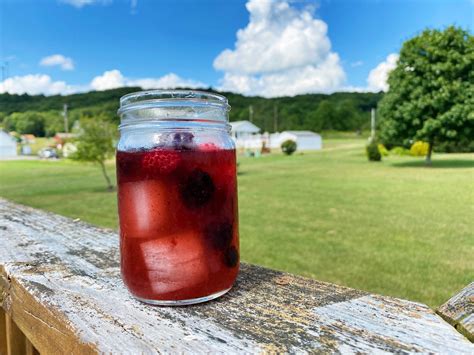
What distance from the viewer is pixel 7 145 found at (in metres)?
25.1

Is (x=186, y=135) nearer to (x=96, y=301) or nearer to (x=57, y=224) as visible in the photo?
(x=96, y=301)

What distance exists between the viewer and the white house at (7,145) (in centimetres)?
2441

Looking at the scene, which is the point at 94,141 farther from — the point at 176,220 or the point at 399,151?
the point at 399,151

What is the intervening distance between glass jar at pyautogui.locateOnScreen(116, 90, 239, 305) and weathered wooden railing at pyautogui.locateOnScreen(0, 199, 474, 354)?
0.03 m

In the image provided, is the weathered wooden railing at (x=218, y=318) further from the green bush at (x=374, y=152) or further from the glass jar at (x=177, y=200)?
the green bush at (x=374, y=152)

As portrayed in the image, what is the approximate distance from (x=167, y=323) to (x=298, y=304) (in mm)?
149

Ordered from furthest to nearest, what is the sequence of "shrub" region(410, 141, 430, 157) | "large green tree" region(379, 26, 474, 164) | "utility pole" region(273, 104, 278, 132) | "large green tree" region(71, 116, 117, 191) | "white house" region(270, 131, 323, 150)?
"utility pole" region(273, 104, 278, 132) → "white house" region(270, 131, 323, 150) → "shrub" region(410, 141, 430, 157) → "large green tree" region(379, 26, 474, 164) → "large green tree" region(71, 116, 117, 191)

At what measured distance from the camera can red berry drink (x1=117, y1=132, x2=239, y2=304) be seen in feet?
1.64

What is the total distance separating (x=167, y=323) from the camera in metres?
0.47

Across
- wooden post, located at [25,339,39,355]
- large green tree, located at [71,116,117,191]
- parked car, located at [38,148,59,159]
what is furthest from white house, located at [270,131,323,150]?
wooden post, located at [25,339,39,355]

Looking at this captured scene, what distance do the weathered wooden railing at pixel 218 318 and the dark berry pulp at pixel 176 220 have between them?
3cm

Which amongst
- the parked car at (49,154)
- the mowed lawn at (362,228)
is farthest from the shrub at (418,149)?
the parked car at (49,154)

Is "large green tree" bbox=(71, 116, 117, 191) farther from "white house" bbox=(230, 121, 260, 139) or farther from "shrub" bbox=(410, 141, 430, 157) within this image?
"white house" bbox=(230, 121, 260, 139)

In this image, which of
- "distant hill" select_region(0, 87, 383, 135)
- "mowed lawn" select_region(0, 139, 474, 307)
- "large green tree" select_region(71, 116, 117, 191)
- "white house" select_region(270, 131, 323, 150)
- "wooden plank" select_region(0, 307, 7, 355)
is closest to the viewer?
"wooden plank" select_region(0, 307, 7, 355)
